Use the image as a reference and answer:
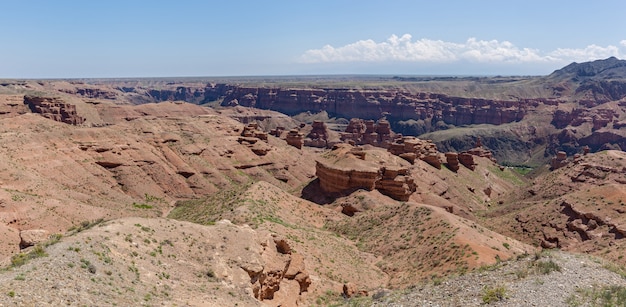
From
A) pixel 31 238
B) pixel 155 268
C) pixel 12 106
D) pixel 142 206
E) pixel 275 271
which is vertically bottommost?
pixel 142 206

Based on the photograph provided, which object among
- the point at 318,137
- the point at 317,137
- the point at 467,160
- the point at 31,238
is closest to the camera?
the point at 31,238

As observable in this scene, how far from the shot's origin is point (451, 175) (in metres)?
104

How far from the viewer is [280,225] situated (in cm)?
4947

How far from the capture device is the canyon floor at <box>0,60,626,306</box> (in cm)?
2541

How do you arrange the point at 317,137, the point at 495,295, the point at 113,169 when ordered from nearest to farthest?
the point at 495,295 → the point at 113,169 → the point at 317,137

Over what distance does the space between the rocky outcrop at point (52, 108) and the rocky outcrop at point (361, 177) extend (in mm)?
91541

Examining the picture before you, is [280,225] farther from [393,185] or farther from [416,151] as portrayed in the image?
[416,151]

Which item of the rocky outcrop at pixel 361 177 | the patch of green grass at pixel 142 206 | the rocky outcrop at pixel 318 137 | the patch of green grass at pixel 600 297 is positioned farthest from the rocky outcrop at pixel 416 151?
the patch of green grass at pixel 600 297

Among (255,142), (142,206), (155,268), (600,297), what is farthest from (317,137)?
(600,297)

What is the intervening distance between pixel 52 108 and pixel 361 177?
4119 inches

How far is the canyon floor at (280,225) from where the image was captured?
83.4ft

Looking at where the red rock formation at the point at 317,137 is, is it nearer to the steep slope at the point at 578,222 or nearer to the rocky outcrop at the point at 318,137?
the rocky outcrop at the point at 318,137

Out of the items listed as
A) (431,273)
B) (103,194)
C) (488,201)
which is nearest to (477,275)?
(431,273)

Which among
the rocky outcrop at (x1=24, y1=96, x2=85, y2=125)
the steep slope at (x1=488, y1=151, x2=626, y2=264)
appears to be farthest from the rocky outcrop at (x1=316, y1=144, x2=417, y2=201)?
the rocky outcrop at (x1=24, y1=96, x2=85, y2=125)
